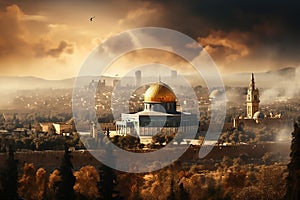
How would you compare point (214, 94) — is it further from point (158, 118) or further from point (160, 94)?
point (158, 118)

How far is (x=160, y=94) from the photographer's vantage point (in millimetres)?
27562

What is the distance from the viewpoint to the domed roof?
2753cm

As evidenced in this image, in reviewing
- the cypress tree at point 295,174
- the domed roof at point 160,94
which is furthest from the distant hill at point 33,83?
the cypress tree at point 295,174

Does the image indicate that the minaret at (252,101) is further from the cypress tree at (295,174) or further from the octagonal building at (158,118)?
the cypress tree at (295,174)

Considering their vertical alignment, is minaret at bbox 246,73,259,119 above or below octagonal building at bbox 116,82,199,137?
above

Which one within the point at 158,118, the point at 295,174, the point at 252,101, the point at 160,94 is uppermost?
the point at 252,101

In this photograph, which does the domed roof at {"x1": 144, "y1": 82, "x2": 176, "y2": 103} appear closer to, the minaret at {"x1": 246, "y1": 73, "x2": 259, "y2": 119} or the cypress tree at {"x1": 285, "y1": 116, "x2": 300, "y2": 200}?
the minaret at {"x1": 246, "y1": 73, "x2": 259, "y2": 119}

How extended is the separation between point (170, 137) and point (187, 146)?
75.7 inches

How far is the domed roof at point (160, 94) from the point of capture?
27.5m

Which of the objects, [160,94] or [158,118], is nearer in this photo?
[158,118]

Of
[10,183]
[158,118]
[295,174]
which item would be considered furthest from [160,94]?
[295,174]

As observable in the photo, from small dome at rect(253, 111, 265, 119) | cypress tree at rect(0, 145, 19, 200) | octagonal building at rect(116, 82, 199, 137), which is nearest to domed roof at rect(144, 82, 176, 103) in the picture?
octagonal building at rect(116, 82, 199, 137)

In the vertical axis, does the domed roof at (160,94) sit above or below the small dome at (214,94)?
below

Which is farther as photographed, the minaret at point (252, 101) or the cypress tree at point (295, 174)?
the minaret at point (252, 101)
